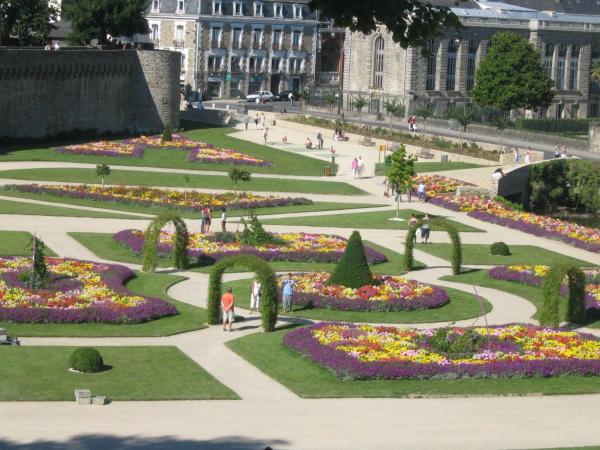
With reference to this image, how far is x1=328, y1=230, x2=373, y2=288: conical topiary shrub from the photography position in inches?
1826

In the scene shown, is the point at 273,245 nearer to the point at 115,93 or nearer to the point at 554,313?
the point at 554,313

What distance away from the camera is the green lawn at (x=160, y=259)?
5162 centimetres

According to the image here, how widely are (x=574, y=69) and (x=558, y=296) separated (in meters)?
103

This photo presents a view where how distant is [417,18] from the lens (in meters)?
19.8

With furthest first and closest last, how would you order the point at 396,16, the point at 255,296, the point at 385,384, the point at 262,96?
the point at 262,96, the point at 255,296, the point at 385,384, the point at 396,16

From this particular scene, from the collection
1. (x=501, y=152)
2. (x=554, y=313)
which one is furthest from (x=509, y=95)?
(x=554, y=313)

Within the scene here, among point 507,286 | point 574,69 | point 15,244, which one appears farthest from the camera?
point 574,69

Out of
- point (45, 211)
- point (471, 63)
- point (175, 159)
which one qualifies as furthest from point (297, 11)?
point (45, 211)

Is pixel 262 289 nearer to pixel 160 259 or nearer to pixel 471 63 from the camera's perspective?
pixel 160 259

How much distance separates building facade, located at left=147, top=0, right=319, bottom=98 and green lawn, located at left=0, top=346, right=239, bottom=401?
107m

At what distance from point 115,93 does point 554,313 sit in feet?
206

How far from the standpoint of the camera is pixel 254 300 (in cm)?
4378

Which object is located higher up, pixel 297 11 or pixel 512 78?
pixel 297 11

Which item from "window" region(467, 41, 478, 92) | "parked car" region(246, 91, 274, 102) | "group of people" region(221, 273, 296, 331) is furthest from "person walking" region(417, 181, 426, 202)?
"parked car" region(246, 91, 274, 102)
